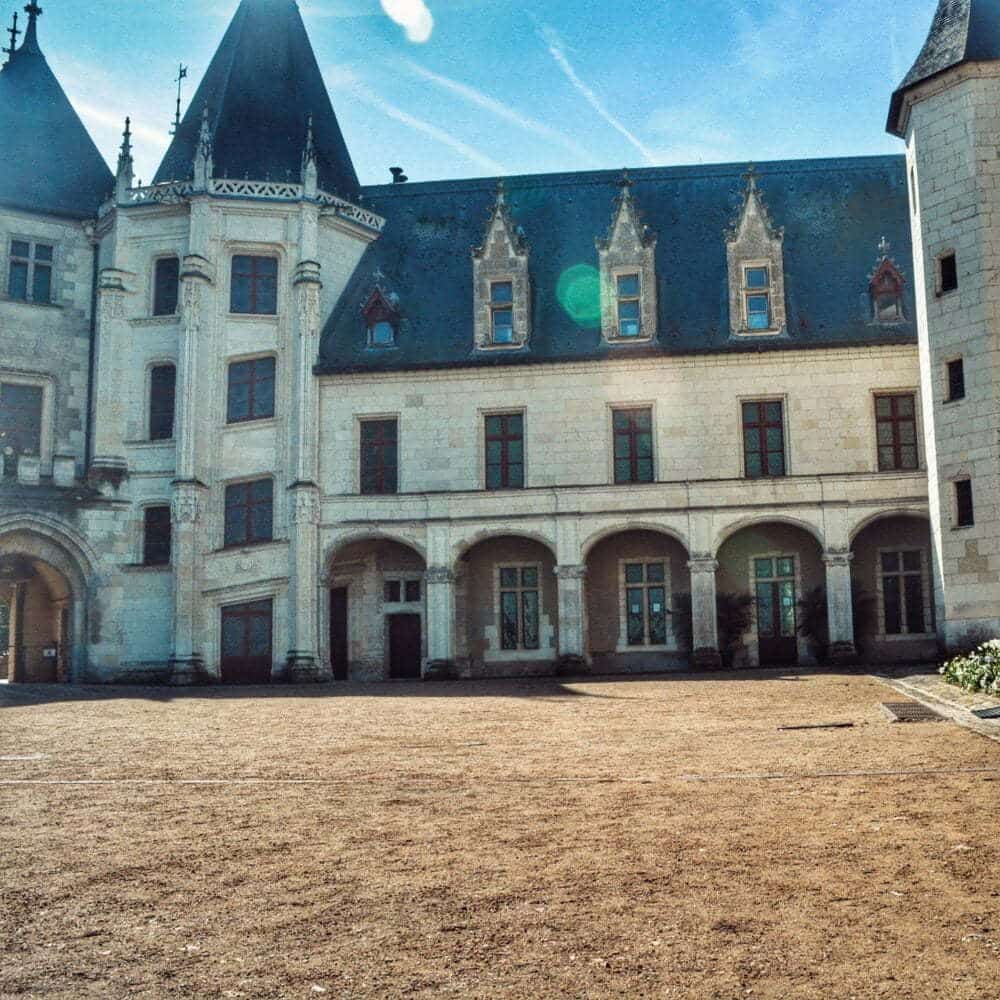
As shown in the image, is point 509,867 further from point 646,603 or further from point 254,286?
point 254,286

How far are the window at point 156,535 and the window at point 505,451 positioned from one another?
8633 mm

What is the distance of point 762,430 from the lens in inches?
1168

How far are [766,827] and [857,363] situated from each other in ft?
75.8

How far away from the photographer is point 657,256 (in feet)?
107

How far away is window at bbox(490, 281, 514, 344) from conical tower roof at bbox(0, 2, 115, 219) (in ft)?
38.1

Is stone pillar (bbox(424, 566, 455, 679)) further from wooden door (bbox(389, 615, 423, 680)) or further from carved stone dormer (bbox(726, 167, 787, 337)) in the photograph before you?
carved stone dormer (bbox(726, 167, 787, 337))

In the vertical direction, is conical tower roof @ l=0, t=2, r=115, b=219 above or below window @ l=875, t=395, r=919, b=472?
above

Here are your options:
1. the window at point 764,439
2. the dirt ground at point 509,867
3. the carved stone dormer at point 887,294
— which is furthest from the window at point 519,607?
the dirt ground at point 509,867

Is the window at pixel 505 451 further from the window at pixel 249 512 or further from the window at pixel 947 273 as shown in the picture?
the window at pixel 947 273

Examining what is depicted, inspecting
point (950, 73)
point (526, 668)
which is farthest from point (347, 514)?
point (950, 73)

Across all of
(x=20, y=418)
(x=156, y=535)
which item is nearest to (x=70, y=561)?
(x=156, y=535)

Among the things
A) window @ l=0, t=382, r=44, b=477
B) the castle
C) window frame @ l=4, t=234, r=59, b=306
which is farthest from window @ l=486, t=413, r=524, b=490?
window frame @ l=4, t=234, r=59, b=306

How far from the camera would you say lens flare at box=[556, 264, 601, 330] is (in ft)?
103

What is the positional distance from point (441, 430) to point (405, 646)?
5.79 metres
